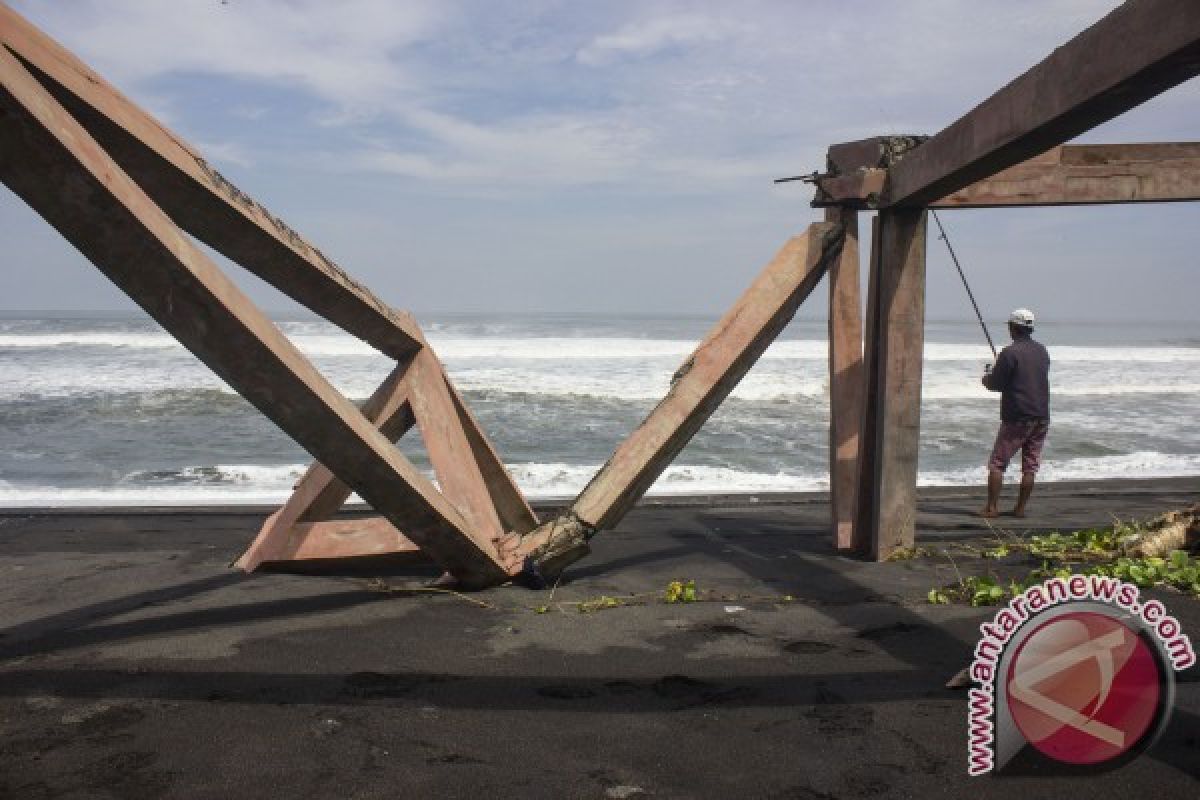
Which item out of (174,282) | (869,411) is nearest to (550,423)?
(869,411)

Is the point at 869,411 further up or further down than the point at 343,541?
further up

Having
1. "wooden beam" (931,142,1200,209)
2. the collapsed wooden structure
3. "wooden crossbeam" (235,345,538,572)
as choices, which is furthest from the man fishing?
"wooden crossbeam" (235,345,538,572)

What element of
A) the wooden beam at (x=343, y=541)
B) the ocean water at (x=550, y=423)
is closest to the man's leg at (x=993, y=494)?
the ocean water at (x=550, y=423)

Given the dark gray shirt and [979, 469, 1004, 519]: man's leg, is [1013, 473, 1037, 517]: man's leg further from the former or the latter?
the dark gray shirt

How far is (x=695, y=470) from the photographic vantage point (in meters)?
12.0

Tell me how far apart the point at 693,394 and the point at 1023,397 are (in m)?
4.35

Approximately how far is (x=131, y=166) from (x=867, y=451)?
4.12 metres

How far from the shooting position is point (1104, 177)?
5250 millimetres

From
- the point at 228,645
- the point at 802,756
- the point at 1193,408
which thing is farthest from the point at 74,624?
the point at 1193,408

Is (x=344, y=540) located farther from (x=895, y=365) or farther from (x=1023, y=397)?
(x=1023, y=397)

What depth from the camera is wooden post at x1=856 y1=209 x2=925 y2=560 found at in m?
5.62

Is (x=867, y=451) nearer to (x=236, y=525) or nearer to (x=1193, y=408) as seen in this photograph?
(x=236, y=525)

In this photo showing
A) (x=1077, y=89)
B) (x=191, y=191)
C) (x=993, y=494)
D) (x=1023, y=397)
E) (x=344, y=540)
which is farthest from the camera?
(x=1023, y=397)

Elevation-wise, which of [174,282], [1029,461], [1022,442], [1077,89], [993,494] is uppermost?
[1077,89]
